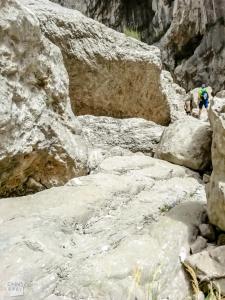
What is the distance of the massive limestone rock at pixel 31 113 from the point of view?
357 centimetres

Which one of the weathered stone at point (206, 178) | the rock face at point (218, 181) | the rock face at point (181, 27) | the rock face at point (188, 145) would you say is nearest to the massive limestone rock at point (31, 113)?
the rock face at point (188, 145)

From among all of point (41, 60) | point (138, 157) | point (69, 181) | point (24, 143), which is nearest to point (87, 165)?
point (69, 181)

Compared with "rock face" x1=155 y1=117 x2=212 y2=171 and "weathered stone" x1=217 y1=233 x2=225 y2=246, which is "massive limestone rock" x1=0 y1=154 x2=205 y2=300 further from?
"rock face" x1=155 y1=117 x2=212 y2=171

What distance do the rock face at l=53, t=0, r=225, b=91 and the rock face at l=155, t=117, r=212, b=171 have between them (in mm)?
15281

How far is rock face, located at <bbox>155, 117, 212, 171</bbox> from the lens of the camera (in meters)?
5.16

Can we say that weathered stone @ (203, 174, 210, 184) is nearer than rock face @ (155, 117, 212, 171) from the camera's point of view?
Yes

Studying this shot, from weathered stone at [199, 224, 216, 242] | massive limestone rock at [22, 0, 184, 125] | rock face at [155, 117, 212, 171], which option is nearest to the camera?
weathered stone at [199, 224, 216, 242]

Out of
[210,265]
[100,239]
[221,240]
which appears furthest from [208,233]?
[100,239]

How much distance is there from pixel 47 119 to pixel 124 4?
1986 cm

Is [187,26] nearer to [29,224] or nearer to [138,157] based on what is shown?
[138,157]

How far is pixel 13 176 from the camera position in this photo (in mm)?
3744

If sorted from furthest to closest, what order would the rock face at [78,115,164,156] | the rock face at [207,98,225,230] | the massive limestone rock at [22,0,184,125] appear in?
the massive limestone rock at [22,0,184,125]
the rock face at [78,115,164,156]
the rock face at [207,98,225,230]

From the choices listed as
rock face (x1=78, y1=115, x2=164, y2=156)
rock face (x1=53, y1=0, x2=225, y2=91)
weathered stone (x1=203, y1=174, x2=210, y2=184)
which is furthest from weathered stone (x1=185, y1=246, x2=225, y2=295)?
rock face (x1=53, y1=0, x2=225, y2=91)

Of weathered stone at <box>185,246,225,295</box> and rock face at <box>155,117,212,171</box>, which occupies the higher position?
rock face at <box>155,117,212,171</box>
